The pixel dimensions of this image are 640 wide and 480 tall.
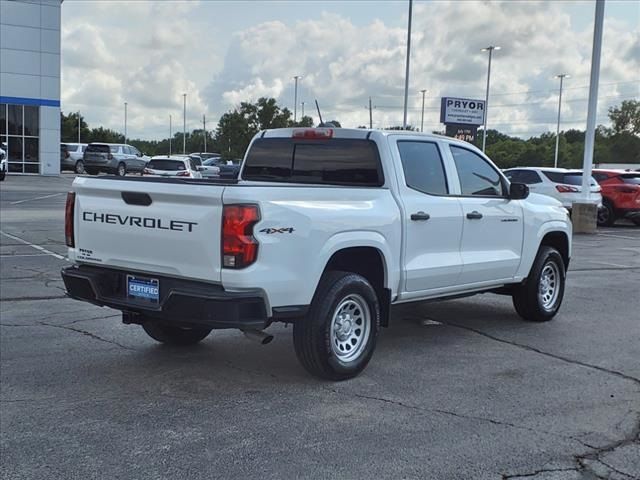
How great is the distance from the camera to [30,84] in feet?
136

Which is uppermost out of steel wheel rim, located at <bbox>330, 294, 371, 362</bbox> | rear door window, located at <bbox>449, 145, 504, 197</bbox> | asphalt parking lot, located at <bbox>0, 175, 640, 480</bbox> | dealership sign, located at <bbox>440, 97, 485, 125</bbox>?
dealership sign, located at <bbox>440, 97, 485, 125</bbox>

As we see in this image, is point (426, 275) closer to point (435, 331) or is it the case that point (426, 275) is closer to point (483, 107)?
point (435, 331)

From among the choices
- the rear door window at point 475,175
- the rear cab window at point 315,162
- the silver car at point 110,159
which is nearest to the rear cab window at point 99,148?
the silver car at point 110,159

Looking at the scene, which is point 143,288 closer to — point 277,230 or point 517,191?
point 277,230

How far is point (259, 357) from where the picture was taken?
618 cm

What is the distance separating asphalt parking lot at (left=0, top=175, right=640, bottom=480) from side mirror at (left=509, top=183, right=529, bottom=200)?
1.41m

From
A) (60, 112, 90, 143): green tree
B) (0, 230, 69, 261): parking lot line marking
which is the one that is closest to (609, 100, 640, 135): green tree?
(60, 112, 90, 143): green tree

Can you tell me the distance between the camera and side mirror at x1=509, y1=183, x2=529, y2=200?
7.09 metres

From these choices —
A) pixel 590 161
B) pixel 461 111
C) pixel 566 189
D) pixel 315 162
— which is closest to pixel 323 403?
pixel 315 162

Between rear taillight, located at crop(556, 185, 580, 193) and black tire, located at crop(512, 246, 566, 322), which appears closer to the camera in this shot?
black tire, located at crop(512, 246, 566, 322)

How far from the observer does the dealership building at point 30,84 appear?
4075 centimetres

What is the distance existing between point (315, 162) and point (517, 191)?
2169mm

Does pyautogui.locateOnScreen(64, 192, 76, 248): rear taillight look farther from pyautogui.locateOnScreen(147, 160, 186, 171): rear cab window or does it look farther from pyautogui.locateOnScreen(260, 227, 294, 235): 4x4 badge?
pyautogui.locateOnScreen(147, 160, 186, 171): rear cab window

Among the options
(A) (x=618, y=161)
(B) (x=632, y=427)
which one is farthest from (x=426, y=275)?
(A) (x=618, y=161)
